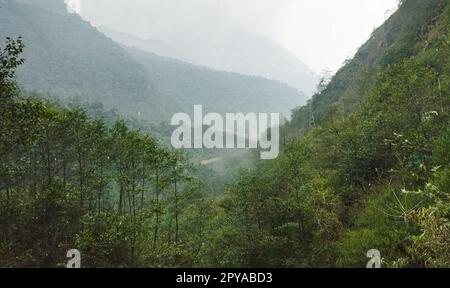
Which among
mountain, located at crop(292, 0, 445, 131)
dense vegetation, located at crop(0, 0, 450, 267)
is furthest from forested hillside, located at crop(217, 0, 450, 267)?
mountain, located at crop(292, 0, 445, 131)

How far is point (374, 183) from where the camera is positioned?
73.8ft

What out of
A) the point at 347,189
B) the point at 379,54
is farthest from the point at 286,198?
the point at 379,54

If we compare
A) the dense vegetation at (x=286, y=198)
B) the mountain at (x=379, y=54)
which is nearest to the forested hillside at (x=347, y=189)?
the dense vegetation at (x=286, y=198)

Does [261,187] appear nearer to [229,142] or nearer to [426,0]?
[426,0]

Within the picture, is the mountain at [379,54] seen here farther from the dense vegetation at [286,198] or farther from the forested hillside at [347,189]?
the forested hillside at [347,189]

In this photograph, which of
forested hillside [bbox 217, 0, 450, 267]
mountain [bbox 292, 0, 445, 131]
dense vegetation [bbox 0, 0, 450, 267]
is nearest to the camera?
dense vegetation [bbox 0, 0, 450, 267]

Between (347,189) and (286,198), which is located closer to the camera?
(286,198)

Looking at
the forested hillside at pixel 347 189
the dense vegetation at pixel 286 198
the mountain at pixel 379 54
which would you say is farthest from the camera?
the mountain at pixel 379 54

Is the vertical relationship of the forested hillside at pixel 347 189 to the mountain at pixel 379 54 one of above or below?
below

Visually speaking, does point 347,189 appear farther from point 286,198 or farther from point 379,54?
point 379,54

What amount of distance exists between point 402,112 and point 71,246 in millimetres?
22740

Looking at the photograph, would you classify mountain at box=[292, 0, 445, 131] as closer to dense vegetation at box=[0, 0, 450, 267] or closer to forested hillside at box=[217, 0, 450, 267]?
dense vegetation at box=[0, 0, 450, 267]

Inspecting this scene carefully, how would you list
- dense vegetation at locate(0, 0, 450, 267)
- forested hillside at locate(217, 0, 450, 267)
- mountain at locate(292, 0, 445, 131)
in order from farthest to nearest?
mountain at locate(292, 0, 445, 131) < forested hillside at locate(217, 0, 450, 267) < dense vegetation at locate(0, 0, 450, 267)

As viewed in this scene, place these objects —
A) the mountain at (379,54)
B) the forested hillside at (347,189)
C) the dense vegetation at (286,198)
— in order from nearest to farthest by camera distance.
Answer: the dense vegetation at (286,198) → the forested hillside at (347,189) → the mountain at (379,54)
